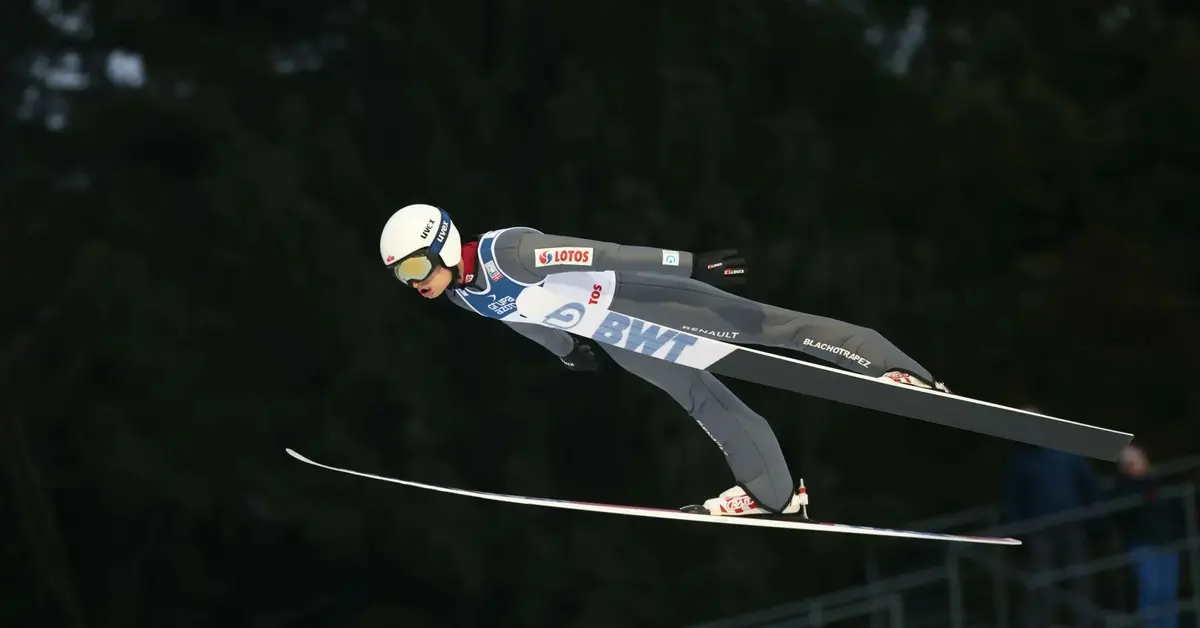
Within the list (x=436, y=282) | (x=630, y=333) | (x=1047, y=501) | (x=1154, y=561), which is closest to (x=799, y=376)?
(x=630, y=333)

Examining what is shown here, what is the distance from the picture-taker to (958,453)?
1002 cm

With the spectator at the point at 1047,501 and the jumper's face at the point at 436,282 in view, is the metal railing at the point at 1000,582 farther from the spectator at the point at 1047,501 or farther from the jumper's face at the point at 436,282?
the jumper's face at the point at 436,282

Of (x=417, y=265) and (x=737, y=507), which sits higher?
(x=417, y=265)

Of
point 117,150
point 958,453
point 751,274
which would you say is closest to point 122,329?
point 117,150

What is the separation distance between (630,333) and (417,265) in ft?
2.24

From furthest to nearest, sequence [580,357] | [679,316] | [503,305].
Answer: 1. [580,357]
2. [679,316]
3. [503,305]

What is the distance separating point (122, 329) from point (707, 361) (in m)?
5.24

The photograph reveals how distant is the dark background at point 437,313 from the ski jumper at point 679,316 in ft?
12.1

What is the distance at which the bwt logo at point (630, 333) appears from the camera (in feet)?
16.3

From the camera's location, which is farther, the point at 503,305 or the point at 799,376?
the point at 799,376

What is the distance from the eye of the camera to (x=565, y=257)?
15.7 ft

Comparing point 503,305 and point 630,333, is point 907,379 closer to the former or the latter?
point 630,333

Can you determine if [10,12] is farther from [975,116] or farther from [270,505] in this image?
[975,116]

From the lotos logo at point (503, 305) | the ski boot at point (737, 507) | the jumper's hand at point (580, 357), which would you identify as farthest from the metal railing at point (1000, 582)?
the lotos logo at point (503, 305)
